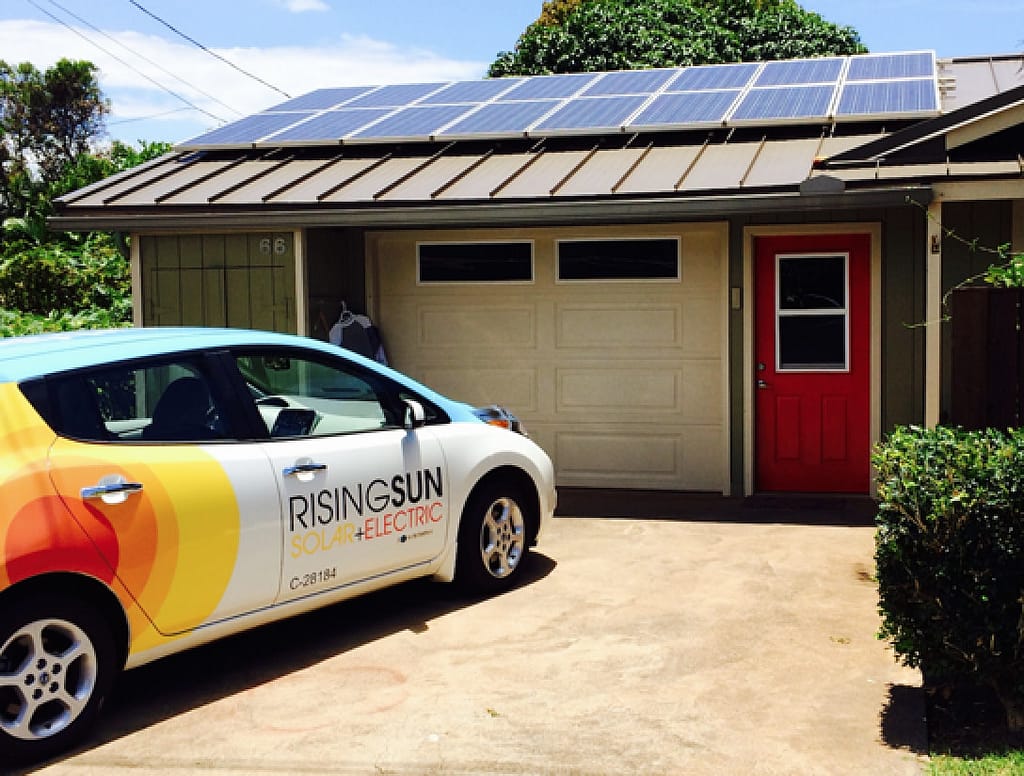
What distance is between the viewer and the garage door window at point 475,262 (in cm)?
1112

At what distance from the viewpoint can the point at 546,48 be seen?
93.6ft

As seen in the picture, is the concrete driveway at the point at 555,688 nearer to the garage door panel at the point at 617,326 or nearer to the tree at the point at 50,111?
the garage door panel at the point at 617,326

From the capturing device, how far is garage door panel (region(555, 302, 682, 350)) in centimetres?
1071

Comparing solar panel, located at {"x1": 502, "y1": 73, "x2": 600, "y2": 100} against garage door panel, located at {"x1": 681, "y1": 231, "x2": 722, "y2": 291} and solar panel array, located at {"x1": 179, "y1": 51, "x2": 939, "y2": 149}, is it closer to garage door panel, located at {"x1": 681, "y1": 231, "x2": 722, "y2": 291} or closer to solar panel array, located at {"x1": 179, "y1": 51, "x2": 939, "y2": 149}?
solar panel array, located at {"x1": 179, "y1": 51, "x2": 939, "y2": 149}

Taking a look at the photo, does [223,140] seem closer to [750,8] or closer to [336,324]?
[336,324]

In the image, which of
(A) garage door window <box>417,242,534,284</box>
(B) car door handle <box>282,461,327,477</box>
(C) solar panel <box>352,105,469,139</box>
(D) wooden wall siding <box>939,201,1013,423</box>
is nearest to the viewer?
(B) car door handle <box>282,461,327,477</box>

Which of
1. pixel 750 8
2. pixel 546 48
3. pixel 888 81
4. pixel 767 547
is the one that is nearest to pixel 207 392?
pixel 767 547

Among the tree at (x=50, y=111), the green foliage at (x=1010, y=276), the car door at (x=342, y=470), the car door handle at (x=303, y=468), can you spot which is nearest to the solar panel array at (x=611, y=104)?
the green foliage at (x=1010, y=276)

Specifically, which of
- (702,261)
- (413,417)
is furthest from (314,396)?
(702,261)

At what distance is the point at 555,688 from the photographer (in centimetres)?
552

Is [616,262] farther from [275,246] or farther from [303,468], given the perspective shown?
[303,468]

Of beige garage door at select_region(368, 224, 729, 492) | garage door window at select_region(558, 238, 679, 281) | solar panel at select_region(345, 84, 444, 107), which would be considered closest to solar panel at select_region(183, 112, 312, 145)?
solar panel at select_region(345, 84, 444, 107)

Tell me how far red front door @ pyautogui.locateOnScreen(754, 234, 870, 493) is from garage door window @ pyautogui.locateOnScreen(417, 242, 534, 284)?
2167 mm

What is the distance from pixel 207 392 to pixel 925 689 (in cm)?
356
